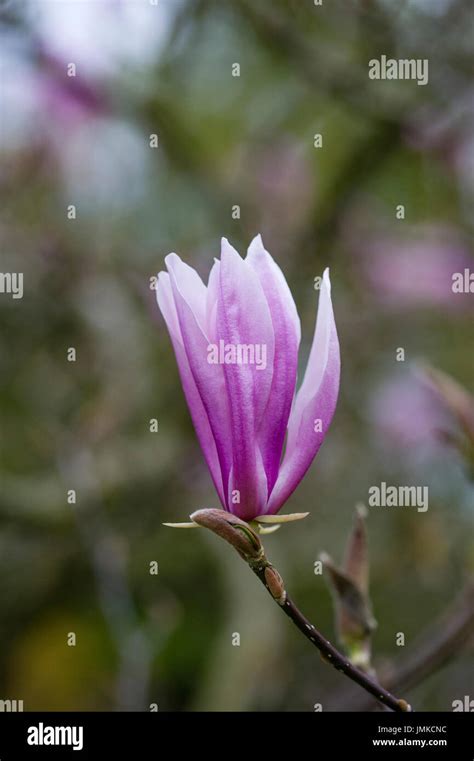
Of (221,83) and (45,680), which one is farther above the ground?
(221,83)

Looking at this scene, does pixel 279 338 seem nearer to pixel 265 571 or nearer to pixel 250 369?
pixel 250 369

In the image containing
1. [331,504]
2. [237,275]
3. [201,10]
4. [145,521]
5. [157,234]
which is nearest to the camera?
[237,275]

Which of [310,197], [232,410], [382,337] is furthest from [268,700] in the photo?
[310,197]

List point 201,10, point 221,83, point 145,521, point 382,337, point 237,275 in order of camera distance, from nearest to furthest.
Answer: point 237,275 < point 201,10 < point 145,521 < point 382,337 < point 221,83

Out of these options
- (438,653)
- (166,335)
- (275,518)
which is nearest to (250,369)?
(275,518)

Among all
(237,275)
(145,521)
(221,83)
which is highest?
(221,83)

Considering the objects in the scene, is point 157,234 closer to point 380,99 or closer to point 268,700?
point 380,99

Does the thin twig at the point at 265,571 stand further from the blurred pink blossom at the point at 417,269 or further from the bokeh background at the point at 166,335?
the blurred pink blossom at the point at 417,269

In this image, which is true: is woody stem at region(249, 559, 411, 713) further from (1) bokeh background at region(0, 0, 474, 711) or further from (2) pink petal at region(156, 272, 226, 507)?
(1) bokeh background at region(0, 0, 474, 711)

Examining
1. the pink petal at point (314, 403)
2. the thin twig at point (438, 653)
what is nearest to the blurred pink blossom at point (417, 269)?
the thin twig at point (438, 653)
